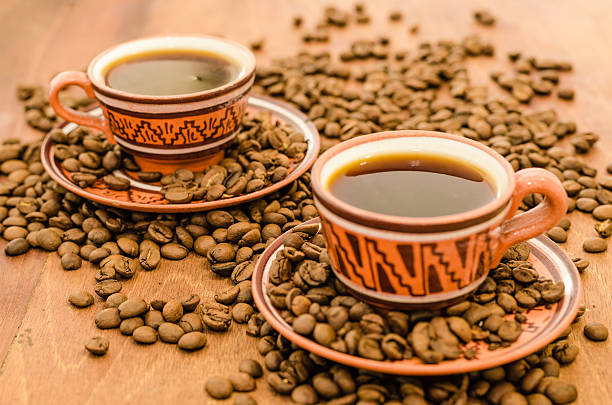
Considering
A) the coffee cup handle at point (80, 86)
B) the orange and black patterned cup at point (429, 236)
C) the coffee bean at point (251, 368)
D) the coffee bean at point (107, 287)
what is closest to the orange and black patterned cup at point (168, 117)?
the coffee cup handle at point (80, 86)

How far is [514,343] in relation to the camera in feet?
3.13

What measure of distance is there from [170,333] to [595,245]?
848 millimetres

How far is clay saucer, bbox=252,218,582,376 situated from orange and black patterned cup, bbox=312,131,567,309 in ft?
0.33

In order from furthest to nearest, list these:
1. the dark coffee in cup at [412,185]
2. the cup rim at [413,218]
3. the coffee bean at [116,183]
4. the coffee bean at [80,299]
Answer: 1. the coffee bean at [116,183]
2. the coffee bean at [80,299]
3. the dark coffee in cup at [412,185]
4. the cup rim at [413,218]

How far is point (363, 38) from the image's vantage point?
93.1 inches

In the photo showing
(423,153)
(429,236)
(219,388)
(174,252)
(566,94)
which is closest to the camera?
(429,236)

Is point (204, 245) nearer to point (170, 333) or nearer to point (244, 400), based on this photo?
point (170, 333)

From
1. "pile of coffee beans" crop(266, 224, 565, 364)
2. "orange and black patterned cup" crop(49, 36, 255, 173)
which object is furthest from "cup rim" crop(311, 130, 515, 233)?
"orange and black patterned cup" crop(49, 36, 255, 173)

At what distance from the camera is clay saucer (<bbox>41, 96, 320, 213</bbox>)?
1.30 metres

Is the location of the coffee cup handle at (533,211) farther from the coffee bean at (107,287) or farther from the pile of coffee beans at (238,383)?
the coffee bean at (107,287)

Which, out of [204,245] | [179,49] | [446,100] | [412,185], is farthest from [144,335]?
[446,100]

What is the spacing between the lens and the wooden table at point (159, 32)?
103 cm

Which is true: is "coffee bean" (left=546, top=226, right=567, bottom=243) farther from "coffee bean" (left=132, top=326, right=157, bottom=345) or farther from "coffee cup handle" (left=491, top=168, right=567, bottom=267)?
"coffee bean" (left=132, top=326, right=157, bottom=345)

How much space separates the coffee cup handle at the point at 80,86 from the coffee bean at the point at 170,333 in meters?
0.56
